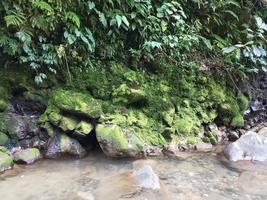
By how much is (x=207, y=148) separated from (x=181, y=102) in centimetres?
77

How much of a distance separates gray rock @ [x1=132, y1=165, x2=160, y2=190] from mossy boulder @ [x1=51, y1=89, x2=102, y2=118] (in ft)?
3.59

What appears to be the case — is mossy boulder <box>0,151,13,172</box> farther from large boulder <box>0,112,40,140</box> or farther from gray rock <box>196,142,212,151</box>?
gray rock <box>196,142,212,151</box>

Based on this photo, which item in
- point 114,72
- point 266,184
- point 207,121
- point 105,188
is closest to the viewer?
point 105,188

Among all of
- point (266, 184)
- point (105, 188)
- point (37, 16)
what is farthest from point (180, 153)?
point (37, 16)

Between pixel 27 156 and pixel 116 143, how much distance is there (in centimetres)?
104

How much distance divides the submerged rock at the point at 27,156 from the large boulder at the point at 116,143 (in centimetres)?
75

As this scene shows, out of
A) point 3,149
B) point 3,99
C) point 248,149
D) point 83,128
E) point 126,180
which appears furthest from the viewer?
point 248,149

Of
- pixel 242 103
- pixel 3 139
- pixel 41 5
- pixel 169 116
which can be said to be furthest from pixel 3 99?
pixel 242 103

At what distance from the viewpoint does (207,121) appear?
18.6 ft

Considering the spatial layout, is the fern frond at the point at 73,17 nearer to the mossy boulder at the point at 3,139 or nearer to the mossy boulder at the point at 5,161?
the mossy boulder at the point at 3,139

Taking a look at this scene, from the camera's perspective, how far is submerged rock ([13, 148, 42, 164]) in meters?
4.35

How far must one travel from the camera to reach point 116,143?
457cm

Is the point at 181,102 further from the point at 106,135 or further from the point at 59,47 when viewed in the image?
the point at 59,47

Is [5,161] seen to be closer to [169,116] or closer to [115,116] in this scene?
[115,116]
